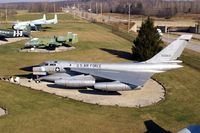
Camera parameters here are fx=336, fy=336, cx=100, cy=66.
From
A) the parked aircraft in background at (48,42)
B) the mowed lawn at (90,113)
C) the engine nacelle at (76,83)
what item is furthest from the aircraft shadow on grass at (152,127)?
the parked aircraft in background at (48,42)

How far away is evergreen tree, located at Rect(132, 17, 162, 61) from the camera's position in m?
54.3

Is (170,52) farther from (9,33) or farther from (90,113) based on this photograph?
(9,33)

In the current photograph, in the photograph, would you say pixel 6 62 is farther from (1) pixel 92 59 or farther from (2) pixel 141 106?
(2) pixel 141 106

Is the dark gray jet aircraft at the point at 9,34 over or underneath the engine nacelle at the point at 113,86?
over

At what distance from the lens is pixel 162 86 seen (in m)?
40.4

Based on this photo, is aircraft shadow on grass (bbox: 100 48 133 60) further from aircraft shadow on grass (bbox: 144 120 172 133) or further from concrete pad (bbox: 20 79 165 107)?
aircraft shadow on grass (bbox: 144 120 172 133)

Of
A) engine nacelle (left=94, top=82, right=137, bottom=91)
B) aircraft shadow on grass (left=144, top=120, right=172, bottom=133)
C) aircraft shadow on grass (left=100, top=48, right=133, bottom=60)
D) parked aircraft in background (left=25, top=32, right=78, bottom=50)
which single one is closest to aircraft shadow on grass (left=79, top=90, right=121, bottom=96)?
engine nacelle (left=94, top=82, right=137, bottom=91)

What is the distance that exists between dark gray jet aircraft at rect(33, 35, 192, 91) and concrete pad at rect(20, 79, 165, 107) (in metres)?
0.89

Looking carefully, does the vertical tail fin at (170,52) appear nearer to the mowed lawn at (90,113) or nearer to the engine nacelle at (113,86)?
the mowed lawn at (90,113)

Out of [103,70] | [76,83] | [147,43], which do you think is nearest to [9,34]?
[147,43]

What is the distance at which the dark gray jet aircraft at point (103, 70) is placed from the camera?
36938 millimetres

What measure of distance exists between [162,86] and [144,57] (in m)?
14.7

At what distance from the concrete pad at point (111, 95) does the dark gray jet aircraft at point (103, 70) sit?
888 millimetres

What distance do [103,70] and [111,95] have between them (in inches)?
152
